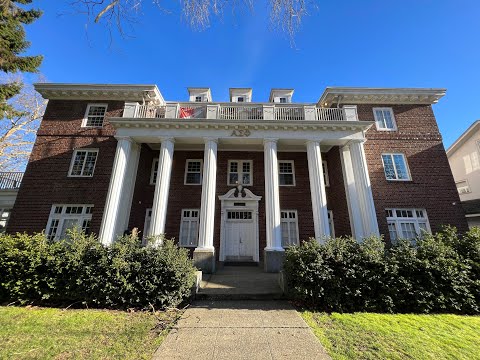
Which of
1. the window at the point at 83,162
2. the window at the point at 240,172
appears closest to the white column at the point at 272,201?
the window at the point at 240,172

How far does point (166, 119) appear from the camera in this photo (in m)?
11.4

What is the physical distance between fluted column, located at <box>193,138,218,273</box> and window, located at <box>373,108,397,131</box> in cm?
991

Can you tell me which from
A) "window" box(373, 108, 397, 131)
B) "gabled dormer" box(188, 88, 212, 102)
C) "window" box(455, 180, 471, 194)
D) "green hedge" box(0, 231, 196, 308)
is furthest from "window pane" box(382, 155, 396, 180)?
"gabled dormer" box(188, 88, 212, 102)

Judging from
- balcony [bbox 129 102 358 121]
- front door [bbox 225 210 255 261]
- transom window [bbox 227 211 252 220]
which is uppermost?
balcony [bbox 129 102 358 121]

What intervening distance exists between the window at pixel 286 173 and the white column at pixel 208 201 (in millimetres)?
4880

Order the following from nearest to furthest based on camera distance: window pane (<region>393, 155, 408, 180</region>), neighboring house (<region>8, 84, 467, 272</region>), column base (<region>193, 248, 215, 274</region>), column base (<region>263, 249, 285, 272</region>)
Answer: column base (<region>193, 248, 215, 274</region>) → column base (<region>263, 249, 285, 272</region>) → neighboring house (<region>8, 84, 467, 272</region>) → window pane (<region>393, 155, 408, 180</region>)

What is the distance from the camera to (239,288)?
7.12 m

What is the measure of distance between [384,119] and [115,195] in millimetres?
15669

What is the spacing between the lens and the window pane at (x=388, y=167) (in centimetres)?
1243

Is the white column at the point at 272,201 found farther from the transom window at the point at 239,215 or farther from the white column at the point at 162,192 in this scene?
the white column at the point at 162,192

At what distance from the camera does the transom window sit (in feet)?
43.7

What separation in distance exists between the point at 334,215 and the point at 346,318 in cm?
869

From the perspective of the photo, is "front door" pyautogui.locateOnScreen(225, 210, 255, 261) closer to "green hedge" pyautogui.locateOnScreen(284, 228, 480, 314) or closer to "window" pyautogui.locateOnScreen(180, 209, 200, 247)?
"window" pyautogui.locateOnScreen(180, 209, 200, 247)

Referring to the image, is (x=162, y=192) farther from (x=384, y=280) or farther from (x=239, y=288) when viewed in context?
(x=384, y=280)
